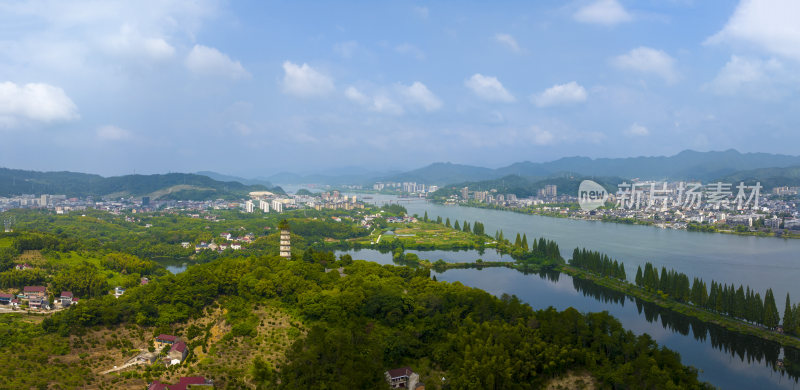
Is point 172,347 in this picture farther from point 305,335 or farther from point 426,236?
point 426,236

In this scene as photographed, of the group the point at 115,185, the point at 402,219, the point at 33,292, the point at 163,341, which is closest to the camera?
the point at 163,341

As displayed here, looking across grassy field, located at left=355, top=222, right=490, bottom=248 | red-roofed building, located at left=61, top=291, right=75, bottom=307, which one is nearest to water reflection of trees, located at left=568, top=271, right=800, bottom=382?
grassy field, located at left=355, top=222, right=490, bottom=248

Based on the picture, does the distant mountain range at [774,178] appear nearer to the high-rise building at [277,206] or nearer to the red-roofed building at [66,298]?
the high-rise building at [277,206]

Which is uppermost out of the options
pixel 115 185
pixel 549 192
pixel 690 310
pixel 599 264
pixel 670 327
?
pixel 549 192

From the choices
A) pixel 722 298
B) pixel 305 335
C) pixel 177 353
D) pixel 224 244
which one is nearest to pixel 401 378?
pixel 305 335

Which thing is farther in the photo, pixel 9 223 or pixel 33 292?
pixel 9 223

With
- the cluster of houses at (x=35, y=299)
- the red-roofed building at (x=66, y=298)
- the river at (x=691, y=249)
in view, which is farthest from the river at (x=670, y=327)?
the cluster of houses at (x=35, y=299)
